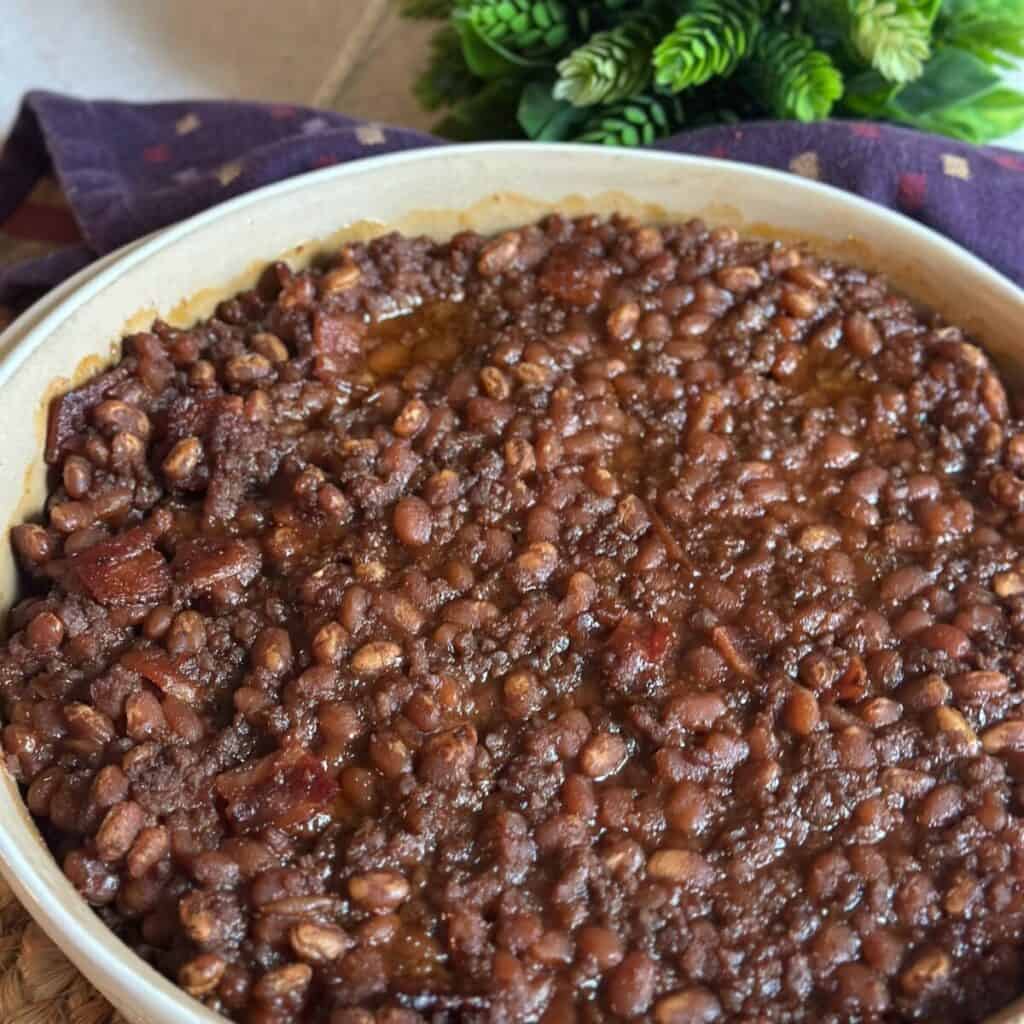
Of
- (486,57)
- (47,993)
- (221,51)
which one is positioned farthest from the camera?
(221,51)

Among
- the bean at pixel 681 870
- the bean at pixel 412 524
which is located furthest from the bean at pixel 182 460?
the bean at pixel 681 870

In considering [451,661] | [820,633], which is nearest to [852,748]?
[820,633]

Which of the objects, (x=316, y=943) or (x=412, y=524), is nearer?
(x=316, y=943)

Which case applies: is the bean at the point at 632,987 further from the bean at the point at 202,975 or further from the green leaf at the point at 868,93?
the green leaf at the point at 868,93

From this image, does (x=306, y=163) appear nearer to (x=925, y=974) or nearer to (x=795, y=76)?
(x=795, y=76)

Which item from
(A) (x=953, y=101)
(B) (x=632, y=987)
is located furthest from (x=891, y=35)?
(B) (x=632, y=987)

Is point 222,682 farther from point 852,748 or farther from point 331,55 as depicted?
point 331,55

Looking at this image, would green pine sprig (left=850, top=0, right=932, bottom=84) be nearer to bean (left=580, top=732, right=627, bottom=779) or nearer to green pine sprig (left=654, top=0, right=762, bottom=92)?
green pine sprig (left=654, top=0, right=762, bottom=92)
